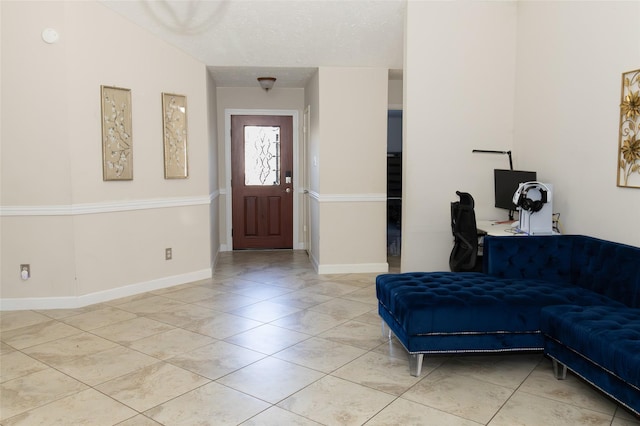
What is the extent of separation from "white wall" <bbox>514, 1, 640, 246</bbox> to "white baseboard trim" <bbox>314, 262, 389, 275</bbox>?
2.20 m

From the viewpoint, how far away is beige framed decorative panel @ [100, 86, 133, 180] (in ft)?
16.1

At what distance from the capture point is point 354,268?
6309 mm

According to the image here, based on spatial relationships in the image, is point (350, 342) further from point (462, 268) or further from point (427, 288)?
point (462, 268)

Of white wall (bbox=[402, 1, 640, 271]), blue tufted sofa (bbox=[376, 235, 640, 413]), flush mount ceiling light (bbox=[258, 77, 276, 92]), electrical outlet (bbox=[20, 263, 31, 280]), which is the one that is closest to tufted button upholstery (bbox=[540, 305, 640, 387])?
blue tufted sofa (bbox=[376, 235, 640, 413])

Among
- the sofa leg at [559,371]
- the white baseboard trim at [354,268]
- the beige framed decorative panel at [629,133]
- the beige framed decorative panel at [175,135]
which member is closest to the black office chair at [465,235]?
the beige framed decorative panel at [629,133]

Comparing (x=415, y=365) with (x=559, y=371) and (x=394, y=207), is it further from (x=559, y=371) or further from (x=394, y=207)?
(x=394, y=207)

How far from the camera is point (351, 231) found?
629 centimetres

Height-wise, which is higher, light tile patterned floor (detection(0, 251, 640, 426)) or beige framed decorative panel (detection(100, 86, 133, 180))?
beige framed decorative panel (detection(100, 86, 133, 180))

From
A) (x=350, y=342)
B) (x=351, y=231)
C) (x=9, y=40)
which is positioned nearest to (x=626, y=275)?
(x=350, y=342)

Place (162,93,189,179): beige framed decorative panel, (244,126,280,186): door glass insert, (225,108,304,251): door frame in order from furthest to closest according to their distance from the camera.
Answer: (244,126,280,186): door glass insert, (225,108,304,251): door frame, (162,93,189,179): beige framed decorative panel

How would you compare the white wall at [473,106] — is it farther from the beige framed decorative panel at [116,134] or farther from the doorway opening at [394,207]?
the beige framed decorative panel at [116,134]

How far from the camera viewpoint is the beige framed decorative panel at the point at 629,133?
11.3 feet

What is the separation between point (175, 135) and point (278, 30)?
155cm

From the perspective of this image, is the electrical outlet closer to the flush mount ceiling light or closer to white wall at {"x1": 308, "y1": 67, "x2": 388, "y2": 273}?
white wall at {"x1": 308, "y1": 67, "x2": 388, "y2": 273}
